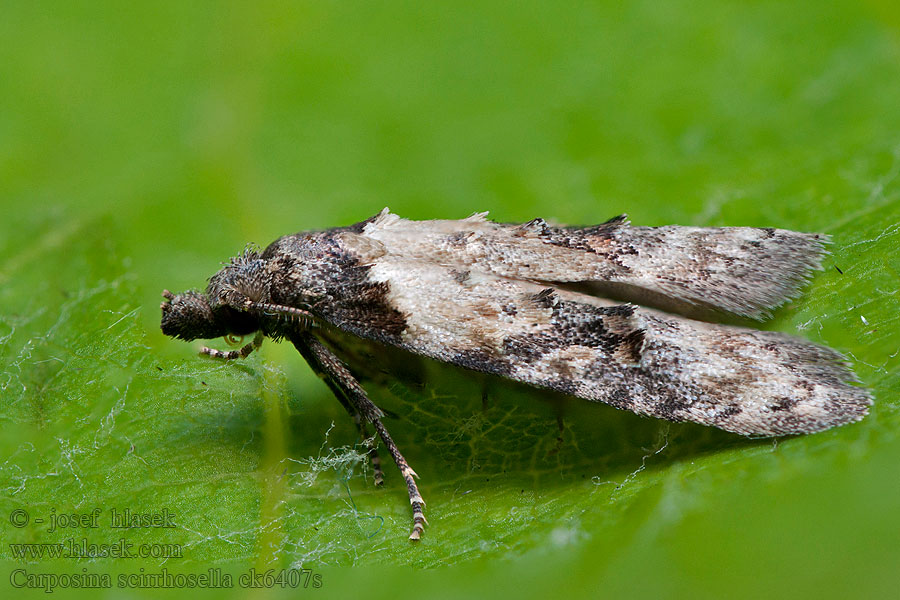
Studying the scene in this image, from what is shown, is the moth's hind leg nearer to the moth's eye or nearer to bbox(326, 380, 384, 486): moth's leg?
bbox(326, 380, 384, 486): moth's leg

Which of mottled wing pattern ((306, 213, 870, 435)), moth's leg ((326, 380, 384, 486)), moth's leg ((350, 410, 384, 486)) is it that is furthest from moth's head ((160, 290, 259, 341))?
moth's leg ((350, 410, 384, 486))

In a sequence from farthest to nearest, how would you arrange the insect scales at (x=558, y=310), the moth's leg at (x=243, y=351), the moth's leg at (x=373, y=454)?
the moth's leg at (x=243, y=351) < the moth's leg at (x=373, y=454) < the insect scales at (x=558, y=310)

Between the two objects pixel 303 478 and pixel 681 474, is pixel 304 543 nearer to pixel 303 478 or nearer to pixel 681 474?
pixel 303 478

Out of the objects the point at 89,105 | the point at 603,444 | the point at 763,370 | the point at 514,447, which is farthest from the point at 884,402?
the point at 89,105

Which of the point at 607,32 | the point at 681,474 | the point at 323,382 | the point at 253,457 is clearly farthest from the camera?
the point at 607,32

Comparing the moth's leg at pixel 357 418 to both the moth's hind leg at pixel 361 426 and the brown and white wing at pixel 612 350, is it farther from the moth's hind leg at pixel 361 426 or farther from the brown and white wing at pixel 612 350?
the brown and white wing at pixel 612 350

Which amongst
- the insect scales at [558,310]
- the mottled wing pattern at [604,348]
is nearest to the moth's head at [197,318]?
the insect scales at [558,310]

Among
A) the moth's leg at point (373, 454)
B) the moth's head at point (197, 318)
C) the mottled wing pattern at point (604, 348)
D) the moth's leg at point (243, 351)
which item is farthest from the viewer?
the moth's leg at point (243, 351)

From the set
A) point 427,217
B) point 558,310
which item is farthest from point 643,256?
point 427,217
